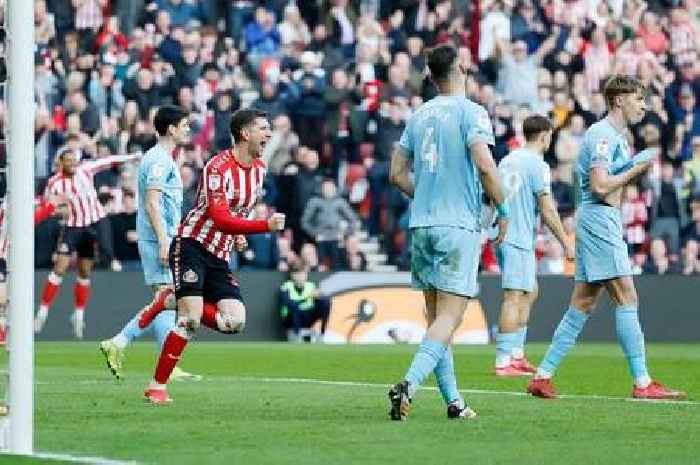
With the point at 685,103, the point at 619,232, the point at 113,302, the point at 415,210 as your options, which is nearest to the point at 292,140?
the point at 113,302

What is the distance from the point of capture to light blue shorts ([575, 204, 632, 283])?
14.9 metres

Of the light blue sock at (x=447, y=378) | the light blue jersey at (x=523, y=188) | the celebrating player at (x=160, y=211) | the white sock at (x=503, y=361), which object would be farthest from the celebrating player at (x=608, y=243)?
the white sock at (x=503, y=361)

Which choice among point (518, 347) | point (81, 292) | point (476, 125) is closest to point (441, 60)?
point (476, 125)

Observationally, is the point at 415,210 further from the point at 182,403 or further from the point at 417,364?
the point at 182,403

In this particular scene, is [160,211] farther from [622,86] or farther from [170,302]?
[622,86]

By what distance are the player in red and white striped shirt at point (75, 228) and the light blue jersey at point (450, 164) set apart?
1466cm

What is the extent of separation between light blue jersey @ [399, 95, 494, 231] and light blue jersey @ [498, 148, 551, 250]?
599cm

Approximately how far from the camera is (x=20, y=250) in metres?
10.2

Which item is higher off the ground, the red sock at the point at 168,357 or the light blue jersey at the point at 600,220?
the light blue jersey at the point at 600,220

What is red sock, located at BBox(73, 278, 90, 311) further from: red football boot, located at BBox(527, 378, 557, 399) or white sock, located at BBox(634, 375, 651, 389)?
white sock, located at BBox(634, 375, 651, 389)

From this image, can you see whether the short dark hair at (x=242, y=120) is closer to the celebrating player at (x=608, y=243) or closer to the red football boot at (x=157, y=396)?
the red football boot at (x=157, y=396)

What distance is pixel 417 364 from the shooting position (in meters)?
12.2

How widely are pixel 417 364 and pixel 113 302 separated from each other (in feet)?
53.7

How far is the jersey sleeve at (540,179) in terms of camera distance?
1884 centimetres
